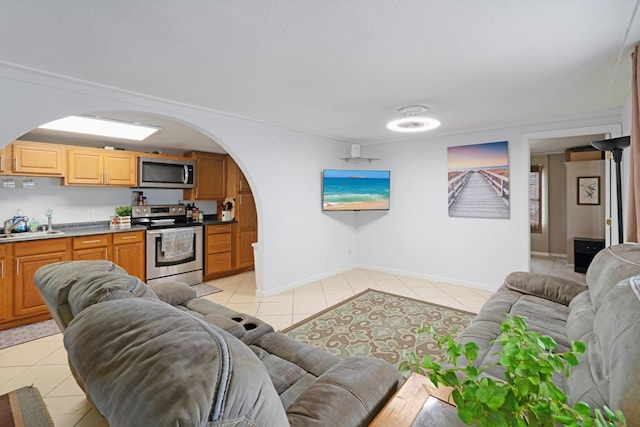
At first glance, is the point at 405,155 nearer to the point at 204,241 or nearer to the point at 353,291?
the point at 353,291

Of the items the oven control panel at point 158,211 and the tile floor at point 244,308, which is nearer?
the tile floor at point 244,308

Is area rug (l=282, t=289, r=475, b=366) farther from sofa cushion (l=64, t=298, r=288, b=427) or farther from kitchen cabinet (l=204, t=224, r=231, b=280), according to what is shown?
kitchen cabinet (l=204, t=224, r=231, b=280)

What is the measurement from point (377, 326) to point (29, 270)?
3.86 m

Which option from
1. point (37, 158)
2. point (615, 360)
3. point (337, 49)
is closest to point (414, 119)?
point (337, 49)

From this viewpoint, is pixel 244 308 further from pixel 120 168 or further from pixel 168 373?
pixel 168 373

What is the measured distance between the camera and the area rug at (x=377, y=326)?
261 cm

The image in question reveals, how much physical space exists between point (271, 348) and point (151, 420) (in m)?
1.26

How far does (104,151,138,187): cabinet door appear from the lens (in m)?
4.18

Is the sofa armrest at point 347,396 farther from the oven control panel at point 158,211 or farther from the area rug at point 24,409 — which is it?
the oven control panel at point 158,211

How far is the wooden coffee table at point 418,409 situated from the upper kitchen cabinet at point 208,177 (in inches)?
190

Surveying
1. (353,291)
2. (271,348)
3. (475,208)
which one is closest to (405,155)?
(475,208)

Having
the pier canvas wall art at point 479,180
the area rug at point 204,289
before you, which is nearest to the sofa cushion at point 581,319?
the pier canvas wall art at point 479,180

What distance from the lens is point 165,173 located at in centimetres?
472

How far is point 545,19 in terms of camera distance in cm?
166
